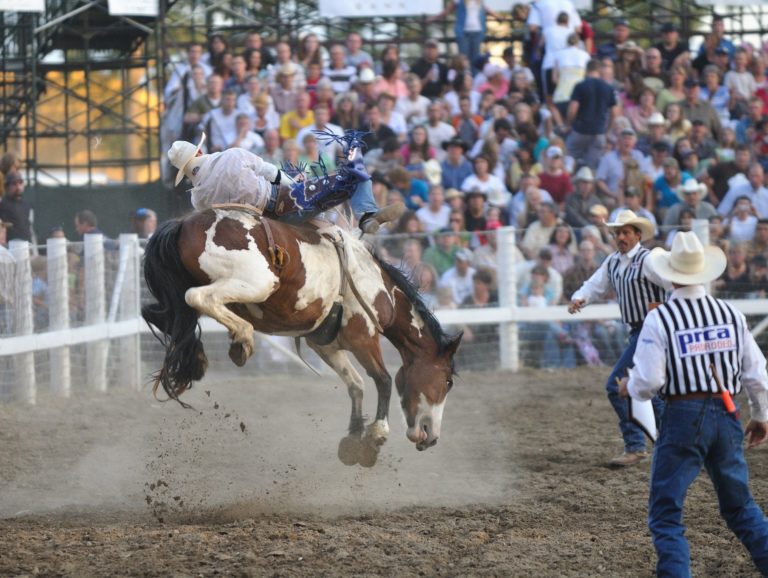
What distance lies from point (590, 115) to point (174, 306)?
857cm

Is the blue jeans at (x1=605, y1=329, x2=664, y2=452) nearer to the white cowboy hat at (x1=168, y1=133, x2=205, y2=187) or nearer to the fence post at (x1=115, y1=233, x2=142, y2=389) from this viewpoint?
the white cowboy hat at (x1=168, y1=133, x2=205, y2=187)

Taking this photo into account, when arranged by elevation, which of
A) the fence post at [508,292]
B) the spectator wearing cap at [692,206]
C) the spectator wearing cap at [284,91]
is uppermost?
the spectator wearing cap at [284,91]

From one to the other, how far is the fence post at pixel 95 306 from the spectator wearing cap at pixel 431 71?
5.28m

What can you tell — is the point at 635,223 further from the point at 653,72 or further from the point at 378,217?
the point at 653,72

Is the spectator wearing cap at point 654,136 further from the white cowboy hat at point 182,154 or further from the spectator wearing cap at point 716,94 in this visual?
the white cowboy hat at point 182,154

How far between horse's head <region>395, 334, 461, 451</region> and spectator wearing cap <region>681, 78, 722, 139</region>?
8010mm

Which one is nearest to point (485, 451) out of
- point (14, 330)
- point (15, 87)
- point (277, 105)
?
point (14, 330)

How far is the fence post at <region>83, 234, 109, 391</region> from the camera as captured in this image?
1065cm

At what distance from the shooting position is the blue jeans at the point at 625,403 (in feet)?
25.2

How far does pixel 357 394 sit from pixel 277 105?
6500mm

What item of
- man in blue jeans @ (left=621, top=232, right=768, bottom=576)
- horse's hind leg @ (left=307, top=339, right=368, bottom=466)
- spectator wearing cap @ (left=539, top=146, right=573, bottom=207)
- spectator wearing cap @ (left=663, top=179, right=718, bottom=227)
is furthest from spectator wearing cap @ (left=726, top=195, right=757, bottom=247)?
man in blue jeans @ (left=621, top=232, right=768, bottom=576)

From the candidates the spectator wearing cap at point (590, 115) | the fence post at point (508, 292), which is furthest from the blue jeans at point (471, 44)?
the fence post at point (508, 292)

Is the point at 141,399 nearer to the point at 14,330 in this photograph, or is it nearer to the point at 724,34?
the point at 14,330

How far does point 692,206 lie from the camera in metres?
13.3
